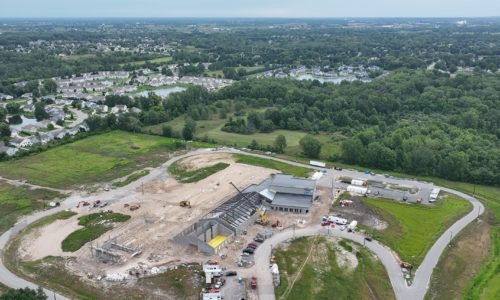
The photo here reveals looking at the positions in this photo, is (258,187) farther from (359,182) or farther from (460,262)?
(460,262)

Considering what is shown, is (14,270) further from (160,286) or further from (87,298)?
(160,286)

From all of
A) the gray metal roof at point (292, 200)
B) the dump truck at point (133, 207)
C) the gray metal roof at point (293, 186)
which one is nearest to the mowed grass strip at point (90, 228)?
the dump truck at point (133, 207)

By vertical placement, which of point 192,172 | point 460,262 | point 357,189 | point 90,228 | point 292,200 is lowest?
point 192,172

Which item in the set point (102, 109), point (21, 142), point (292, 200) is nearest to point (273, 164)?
point (292, 200)

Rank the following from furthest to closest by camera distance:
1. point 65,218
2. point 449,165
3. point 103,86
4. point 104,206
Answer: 1. point 103,86
2. point 449,165
3. point 104,206
4. point 65,218

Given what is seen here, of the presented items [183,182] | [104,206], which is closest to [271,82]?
[183,182]
